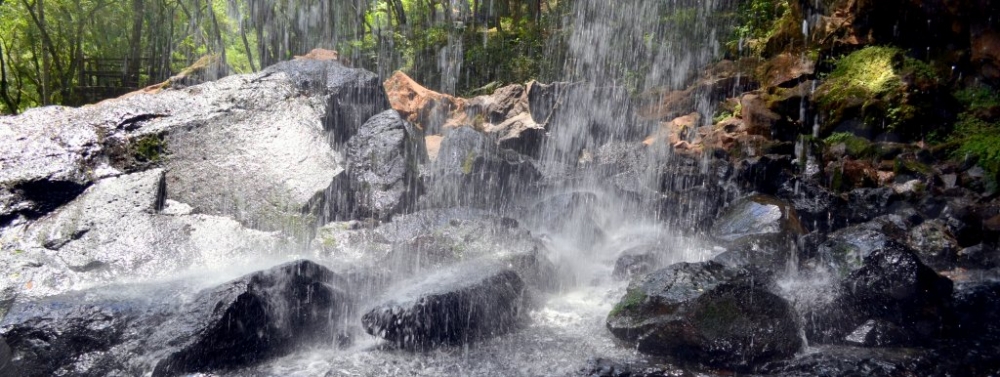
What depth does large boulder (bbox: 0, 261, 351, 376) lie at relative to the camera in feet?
16.6

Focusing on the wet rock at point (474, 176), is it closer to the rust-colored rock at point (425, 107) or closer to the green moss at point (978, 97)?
the rust-colored rock at point (425, 107)

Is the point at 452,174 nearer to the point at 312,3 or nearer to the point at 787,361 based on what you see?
the point at 787,361

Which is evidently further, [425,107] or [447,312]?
[425,107]

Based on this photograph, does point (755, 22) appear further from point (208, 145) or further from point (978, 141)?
point (208, 145)

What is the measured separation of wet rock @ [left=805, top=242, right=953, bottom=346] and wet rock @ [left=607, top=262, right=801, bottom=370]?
1.31 feet

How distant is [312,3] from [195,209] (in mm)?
12186

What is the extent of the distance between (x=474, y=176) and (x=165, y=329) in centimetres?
483

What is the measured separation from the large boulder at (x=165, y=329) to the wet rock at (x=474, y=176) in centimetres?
368

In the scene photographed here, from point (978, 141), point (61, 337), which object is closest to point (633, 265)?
point (978, 141)

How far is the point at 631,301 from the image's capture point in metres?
5.46

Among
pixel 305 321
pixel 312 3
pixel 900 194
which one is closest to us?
pixel 305 321

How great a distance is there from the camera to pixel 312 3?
1897 centimetres

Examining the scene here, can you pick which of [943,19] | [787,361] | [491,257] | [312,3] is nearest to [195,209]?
[491,257]

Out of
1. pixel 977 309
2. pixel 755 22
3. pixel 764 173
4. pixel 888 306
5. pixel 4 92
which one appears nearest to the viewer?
pixel 888 306
